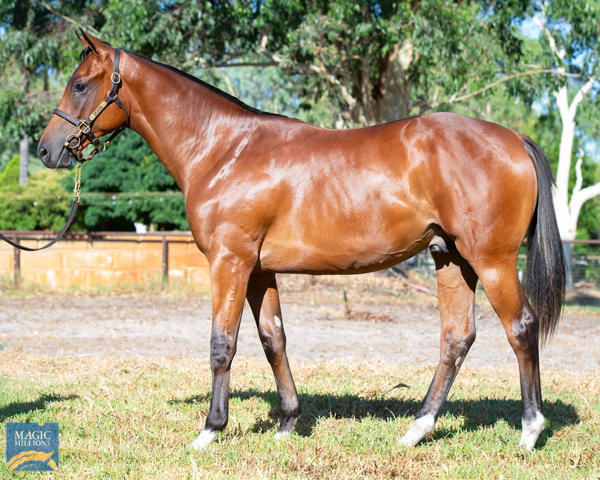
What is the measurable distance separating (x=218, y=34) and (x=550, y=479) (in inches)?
454

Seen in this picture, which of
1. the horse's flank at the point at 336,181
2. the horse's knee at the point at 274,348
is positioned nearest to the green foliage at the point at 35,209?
the horse's flank at the point at 336,181

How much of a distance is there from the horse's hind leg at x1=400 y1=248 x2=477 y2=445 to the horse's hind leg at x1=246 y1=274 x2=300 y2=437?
0.85 metres

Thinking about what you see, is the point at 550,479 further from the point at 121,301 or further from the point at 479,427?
the point at 121,301

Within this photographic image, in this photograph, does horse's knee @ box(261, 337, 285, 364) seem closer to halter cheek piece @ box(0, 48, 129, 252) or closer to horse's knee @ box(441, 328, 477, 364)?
horse's knee @ box(441, 328, 477, 364)

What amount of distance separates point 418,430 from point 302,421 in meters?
0.91

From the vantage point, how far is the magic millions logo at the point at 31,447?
3.31 metres

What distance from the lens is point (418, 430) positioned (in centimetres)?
389

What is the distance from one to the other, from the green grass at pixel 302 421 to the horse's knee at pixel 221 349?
1.68ft

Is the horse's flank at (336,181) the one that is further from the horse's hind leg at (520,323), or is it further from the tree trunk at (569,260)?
the tree trunk at (569,260)

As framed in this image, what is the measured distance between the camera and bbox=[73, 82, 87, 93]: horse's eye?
390cm

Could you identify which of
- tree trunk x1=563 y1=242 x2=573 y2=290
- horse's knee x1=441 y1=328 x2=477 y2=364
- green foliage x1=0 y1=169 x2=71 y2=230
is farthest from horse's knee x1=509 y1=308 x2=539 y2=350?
green foliage x1=0 y1=169 x2=71 y2=230

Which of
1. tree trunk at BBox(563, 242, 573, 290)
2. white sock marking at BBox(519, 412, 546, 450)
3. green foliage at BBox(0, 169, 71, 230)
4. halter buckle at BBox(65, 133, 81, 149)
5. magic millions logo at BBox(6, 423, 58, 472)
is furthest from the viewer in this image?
green foliage at BBox(0, 169, 71, 230)

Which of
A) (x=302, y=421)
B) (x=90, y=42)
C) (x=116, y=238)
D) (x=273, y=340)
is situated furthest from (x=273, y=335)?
(x=116, y=238)

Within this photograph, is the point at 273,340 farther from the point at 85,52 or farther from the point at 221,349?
the point at 85,52
